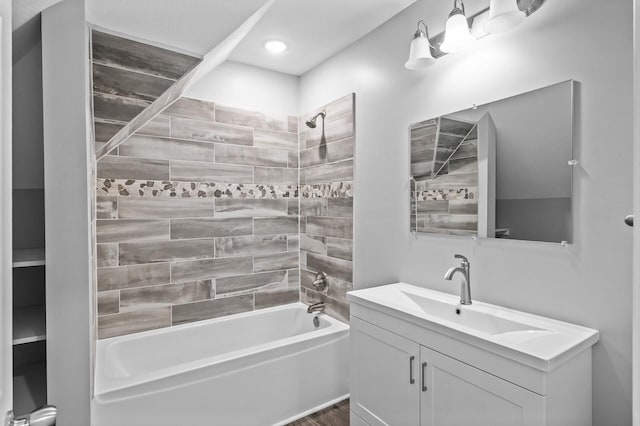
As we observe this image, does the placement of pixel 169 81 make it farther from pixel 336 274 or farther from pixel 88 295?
pixel 336 274

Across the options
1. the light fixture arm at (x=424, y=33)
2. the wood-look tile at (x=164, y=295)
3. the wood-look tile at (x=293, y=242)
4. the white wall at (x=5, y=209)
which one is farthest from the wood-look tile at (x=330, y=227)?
the white wall at (x=5, y=209)

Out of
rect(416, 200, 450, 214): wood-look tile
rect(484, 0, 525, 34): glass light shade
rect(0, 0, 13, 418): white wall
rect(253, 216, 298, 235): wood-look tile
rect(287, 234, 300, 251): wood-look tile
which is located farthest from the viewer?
rect(287, 234, 300, 251): wood-look tile

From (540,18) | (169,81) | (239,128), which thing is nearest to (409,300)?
(540,18)

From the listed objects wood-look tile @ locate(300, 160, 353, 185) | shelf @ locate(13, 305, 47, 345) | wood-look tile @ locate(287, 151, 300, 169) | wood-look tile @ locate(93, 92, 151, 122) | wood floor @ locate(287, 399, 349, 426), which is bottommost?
wood floor @ locate(287, 399, 349, 426)

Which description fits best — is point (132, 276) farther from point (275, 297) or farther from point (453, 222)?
point (453, 222)

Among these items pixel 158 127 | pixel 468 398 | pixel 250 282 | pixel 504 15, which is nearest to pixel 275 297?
pixel 250 282

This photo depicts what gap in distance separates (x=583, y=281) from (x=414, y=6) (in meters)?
1.75

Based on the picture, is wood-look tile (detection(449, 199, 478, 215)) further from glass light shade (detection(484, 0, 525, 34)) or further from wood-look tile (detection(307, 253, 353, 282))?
wood-look tile (detection(307, 253, 353, 282))

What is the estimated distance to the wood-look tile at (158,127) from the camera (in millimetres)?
2633

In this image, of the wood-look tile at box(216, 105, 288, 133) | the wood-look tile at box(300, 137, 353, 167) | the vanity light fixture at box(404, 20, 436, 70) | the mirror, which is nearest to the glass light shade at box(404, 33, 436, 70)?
the vanity light fixture at box(404, 20, 436, 70)

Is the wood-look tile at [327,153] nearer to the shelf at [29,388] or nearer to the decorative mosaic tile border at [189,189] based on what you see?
the decorative mosaic tile border at [189,189]

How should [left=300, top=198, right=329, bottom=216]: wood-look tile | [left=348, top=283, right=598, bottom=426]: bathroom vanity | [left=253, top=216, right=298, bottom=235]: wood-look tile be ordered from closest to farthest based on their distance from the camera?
[left=348, top=283, right=598, bottom=426]: bathroom vanity < [left=300, top=198, right=329, bottom=216]: wood-look tile < [left=253, top=216, right=298, bottom=235]: wood-look tile

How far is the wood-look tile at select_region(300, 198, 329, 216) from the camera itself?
302 centimetres

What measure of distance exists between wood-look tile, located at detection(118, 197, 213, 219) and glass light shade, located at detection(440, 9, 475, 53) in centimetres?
203
